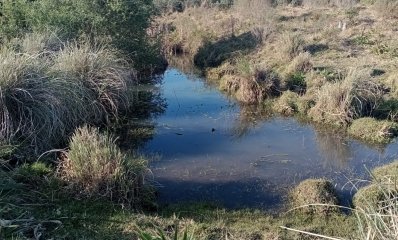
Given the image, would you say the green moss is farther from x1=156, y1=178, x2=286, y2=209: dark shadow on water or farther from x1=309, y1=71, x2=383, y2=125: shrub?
x1=156, y1=178, x2=286, y2=209: dark shadow on water

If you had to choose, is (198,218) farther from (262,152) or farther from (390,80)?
(390,80)

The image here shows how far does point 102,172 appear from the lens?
684 centimetres

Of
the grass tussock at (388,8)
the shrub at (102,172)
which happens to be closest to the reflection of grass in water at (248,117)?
the shrub at (102,172)

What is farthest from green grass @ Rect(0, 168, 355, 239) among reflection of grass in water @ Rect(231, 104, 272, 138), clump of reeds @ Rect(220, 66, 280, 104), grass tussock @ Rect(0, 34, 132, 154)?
clump of reeds @ Rect(220, 66, 280, 104)

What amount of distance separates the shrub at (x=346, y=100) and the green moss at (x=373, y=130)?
46cm

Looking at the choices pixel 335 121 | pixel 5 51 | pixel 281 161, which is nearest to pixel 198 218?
pixel 281 161

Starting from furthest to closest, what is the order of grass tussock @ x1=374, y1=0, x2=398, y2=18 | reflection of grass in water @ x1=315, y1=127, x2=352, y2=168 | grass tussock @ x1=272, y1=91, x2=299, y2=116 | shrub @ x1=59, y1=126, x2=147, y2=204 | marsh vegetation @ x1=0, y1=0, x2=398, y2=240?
1. grass tussock @ x1=374, y1=0, x2=398, y2=18
2. grass tussock @ x1=272, y1=91, x2=299, y2=116
3. reflection of grass in water @ x1=315, y1=127, x2=352, y2=168
4. shrub @ x1=59, y1=126, x2=147, y2=204
5. marsh vegetation @ x1=0, y1=0, x2=398, y2=240

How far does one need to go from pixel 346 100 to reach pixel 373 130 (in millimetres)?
1115

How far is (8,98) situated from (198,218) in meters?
3.95

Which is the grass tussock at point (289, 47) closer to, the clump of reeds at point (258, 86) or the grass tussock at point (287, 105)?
the clump of reeds at point (258, 86)

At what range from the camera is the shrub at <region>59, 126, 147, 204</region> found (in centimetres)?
682

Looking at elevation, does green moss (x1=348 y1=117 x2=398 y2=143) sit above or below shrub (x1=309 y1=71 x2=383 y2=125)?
below

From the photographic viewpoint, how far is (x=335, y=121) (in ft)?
37.7

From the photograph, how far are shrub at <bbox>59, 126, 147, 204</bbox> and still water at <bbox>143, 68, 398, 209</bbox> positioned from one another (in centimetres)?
87
